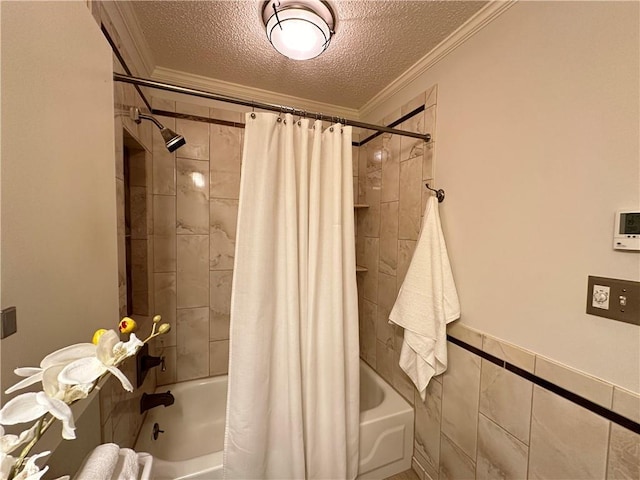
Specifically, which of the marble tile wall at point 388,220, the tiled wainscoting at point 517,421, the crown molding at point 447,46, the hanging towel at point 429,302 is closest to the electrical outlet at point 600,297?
the tiled wainscoting at point 517,421

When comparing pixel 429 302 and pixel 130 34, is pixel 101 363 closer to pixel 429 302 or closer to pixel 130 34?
pixel 429 302

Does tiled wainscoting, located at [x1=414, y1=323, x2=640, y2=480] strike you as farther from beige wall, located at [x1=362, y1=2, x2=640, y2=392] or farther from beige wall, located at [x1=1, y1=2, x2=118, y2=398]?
beige wall, located at [x1=1, y1=2, x2=118, y2=398]

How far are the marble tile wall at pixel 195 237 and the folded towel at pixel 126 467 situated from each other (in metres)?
1.27

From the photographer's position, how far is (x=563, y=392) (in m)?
0.81

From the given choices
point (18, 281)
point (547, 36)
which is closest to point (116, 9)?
point (18, 281)

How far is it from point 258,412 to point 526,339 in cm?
111

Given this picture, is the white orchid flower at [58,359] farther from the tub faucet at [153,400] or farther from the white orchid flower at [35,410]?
the tub faucet at [153,400]

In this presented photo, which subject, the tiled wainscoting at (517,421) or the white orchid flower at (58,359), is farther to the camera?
the tiled wainscoting at (517,421)

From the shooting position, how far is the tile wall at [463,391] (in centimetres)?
75

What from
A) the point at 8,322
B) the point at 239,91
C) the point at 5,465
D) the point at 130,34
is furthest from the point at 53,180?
the point at 239,91

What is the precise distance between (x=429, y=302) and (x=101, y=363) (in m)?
1.20

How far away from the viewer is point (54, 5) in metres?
0.56

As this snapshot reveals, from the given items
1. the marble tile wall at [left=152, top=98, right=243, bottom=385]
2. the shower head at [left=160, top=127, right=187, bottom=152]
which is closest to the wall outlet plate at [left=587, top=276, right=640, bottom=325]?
the shower head at [left=160, top=127, right=187, bottom=152]

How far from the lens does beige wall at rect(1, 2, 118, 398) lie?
0.46 m
